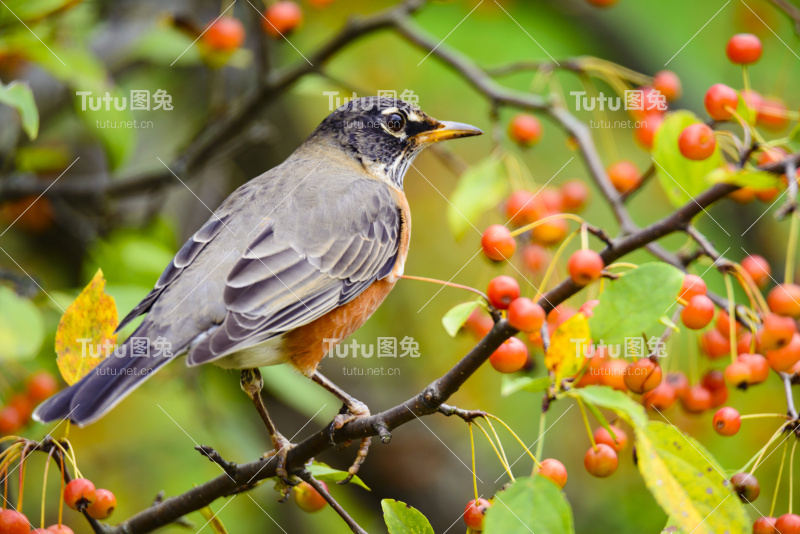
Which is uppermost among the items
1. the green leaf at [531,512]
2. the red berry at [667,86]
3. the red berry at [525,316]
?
the red berry at [667,86]

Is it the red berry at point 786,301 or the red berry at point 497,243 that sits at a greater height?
the red berry at point 497,243

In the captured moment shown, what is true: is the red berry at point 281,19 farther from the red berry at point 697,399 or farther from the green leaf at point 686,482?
the green leaf at point 686,482

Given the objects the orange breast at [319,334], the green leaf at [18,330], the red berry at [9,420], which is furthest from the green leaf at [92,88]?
the orange breast at [319,334]

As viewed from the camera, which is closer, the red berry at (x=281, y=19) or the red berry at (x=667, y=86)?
the red berry at (x=667, y=86)

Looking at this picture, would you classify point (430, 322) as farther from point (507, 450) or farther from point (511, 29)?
point (511, 29)

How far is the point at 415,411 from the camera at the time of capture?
1784 mm

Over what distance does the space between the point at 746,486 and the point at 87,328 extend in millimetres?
1793

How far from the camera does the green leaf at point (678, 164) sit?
222cm

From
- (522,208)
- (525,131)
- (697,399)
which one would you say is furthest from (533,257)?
(697,399)

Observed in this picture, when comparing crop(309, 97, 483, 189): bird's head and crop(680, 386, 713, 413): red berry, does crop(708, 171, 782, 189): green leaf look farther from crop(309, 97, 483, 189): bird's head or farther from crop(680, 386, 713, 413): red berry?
crop(309, 97, 483, 189): bird's head

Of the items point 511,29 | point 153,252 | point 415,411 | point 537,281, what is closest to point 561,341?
point 415,411

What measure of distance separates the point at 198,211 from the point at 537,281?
230 cm

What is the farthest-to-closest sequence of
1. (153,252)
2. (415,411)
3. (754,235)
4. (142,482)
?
(754,235) < (142,482) < (153,252) < (415,411)

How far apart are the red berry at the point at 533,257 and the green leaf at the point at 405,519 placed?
1.61m
